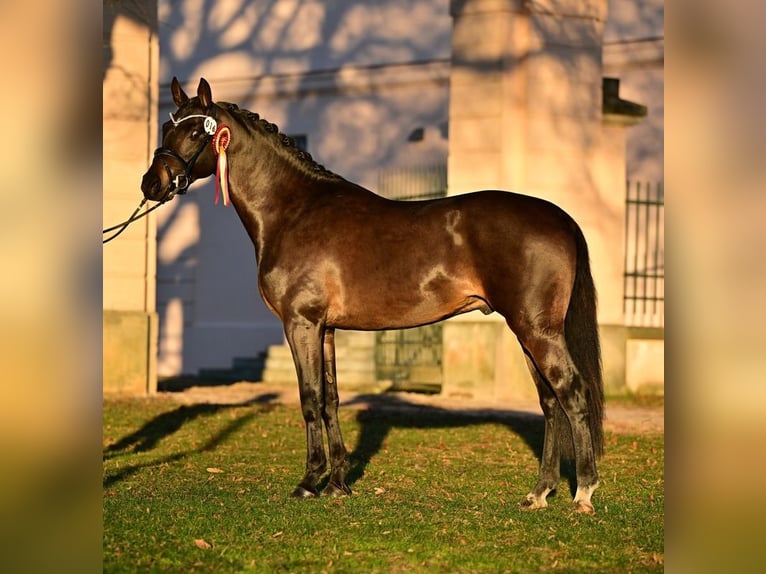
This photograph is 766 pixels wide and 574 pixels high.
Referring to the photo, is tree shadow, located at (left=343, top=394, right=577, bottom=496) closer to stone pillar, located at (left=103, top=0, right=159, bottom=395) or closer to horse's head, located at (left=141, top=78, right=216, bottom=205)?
horse's head, located at (left=141, top=78, right=216, bottom=205)

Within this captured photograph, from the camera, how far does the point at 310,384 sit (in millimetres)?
8000

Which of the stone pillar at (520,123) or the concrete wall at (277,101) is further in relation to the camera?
the concrete wall at (277,101)

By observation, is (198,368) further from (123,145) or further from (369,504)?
(369,504)

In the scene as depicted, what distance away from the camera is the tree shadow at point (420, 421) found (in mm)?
10914

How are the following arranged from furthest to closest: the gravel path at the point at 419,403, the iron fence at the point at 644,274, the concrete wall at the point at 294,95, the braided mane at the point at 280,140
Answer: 1. the concrete wall at the point at 294,95
2. the iron fence at the point at 644,274
3. the gravel path at the point at 419,403
4. the braided mane at the point at 280,140

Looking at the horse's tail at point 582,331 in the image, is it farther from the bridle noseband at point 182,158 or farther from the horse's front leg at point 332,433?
the bridle noseband at point 182,158

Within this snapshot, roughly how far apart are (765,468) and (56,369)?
1.88m

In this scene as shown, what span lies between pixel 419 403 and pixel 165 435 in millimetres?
4764

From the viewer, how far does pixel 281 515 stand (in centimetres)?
707

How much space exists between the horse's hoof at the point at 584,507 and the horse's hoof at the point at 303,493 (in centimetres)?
168

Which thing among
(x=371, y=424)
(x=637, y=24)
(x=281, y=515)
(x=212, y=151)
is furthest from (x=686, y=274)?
(x=637, y=24)

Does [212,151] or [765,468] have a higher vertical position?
[212,151]

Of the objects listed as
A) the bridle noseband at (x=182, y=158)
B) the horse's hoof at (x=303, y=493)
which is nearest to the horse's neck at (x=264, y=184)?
the bridle noseband at (x=182, y=158)

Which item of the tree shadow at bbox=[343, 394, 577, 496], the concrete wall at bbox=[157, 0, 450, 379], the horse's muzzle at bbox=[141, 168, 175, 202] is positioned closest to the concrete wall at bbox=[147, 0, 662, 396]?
the concrete wall at bbox=[157, 0, 450, 379]
